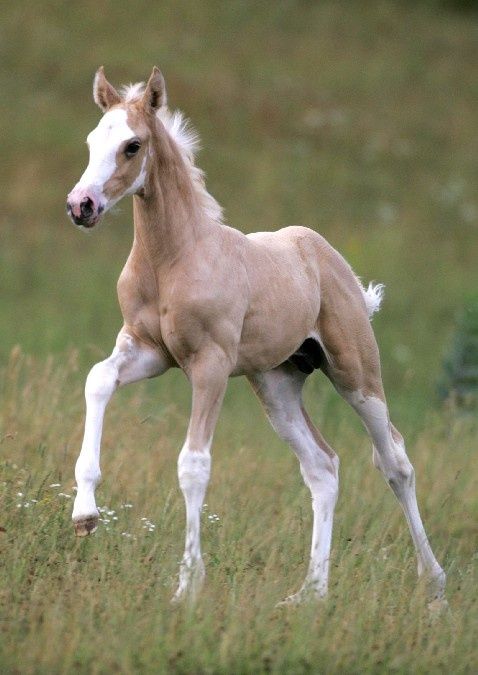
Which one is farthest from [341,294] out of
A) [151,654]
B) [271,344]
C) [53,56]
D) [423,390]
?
[53,56]

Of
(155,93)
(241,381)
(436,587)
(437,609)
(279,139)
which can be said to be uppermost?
(279,139)

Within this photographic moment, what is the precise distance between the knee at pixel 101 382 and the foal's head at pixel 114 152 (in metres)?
→ 0.79

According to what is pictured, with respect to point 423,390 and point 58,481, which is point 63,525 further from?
point 423,390

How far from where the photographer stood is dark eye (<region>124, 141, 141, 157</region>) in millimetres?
6808

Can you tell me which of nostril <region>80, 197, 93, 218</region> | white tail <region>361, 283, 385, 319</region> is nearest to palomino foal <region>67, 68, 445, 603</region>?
nostril <region>80, 197, 93, 218</region>

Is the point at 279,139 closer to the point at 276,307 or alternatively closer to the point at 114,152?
the point at 276,307

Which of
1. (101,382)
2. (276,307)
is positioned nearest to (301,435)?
(276,307)

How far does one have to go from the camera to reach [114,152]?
6711mm

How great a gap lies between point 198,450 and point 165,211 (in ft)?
3.94

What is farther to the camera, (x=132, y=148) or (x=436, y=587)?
(x=436, y=587)

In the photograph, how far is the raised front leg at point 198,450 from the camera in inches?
271

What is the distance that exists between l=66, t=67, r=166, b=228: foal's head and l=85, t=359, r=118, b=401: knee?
0.79 metres

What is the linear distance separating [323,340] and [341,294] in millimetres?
287

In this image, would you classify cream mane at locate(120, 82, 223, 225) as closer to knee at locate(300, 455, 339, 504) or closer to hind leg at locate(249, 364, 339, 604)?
hind leg at locate(249, 364, 339, 604)
